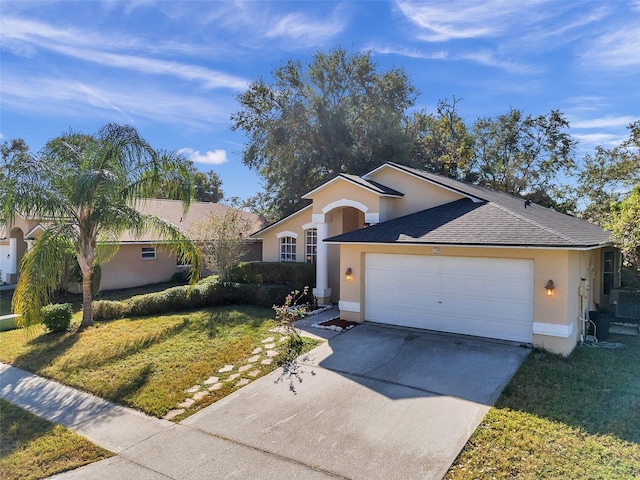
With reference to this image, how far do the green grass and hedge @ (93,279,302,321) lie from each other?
398 inches

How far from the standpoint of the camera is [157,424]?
716 centimetres

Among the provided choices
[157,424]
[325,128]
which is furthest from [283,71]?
[157,424]

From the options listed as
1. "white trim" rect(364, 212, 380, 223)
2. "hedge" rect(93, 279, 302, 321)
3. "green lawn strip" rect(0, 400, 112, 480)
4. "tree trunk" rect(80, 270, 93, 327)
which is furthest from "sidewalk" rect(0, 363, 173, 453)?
"white trim" rect(364, 212, 380, 223)

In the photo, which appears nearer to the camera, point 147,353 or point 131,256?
point 147,353

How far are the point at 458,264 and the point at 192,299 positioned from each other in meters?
10.7

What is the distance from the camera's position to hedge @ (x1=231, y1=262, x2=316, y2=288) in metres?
17.4

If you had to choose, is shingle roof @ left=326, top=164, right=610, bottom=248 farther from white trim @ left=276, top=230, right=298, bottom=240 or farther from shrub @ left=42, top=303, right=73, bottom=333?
shrub @ left=42, top=303, right=73, bottom=333

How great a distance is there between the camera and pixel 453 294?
11.5 m

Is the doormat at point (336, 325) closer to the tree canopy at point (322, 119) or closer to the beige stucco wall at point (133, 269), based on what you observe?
the beige stucco wall at point (133, 269)

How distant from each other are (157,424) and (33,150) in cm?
1025

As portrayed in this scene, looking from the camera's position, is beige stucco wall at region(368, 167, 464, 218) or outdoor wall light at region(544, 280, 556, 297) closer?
outdoor wall light at region(544, 280, 556, 297)

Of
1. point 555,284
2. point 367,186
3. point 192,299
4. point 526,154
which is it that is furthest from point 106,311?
point 526,154

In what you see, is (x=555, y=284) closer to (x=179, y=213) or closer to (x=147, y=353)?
(x=147, y=353)

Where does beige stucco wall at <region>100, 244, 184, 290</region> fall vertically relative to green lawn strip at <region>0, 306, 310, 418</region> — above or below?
above
